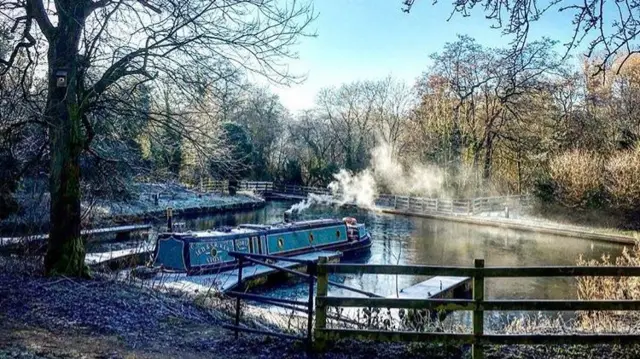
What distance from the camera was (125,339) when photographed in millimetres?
4984

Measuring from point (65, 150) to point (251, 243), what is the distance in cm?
923

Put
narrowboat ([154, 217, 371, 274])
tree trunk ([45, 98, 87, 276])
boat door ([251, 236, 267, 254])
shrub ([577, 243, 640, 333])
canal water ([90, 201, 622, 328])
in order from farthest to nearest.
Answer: boat door ([251, 236, 267, 254]), narrowboat ([154, 217, 371, 274]), canal water ([90, 201, 622, 328]), tree trunk ([45, 98, 87, 276]), shrub ([577, 243, 640, 333])

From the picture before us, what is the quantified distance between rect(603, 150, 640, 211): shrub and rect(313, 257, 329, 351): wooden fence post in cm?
2179

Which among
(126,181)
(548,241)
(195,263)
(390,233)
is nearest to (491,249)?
(548,241)

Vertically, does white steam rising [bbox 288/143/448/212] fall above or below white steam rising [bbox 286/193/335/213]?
above

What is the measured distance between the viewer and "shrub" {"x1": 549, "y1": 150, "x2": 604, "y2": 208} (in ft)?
78.8

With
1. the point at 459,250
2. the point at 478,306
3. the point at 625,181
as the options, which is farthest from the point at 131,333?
the point at 625,181

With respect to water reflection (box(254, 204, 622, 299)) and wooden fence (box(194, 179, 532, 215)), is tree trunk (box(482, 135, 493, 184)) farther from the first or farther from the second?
water reflection (box(254, 204, 622, 299))

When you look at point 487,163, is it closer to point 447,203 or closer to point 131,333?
point 447,203

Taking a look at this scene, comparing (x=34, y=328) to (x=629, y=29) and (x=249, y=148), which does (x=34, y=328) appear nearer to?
(x=629, y=29)

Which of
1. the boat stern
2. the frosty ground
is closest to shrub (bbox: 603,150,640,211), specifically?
the boat stern

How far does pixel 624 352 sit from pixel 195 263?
11595 millimetres

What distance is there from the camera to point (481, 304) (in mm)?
4277

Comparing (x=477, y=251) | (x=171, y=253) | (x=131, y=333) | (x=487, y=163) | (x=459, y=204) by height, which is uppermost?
(x=487, y=163)
